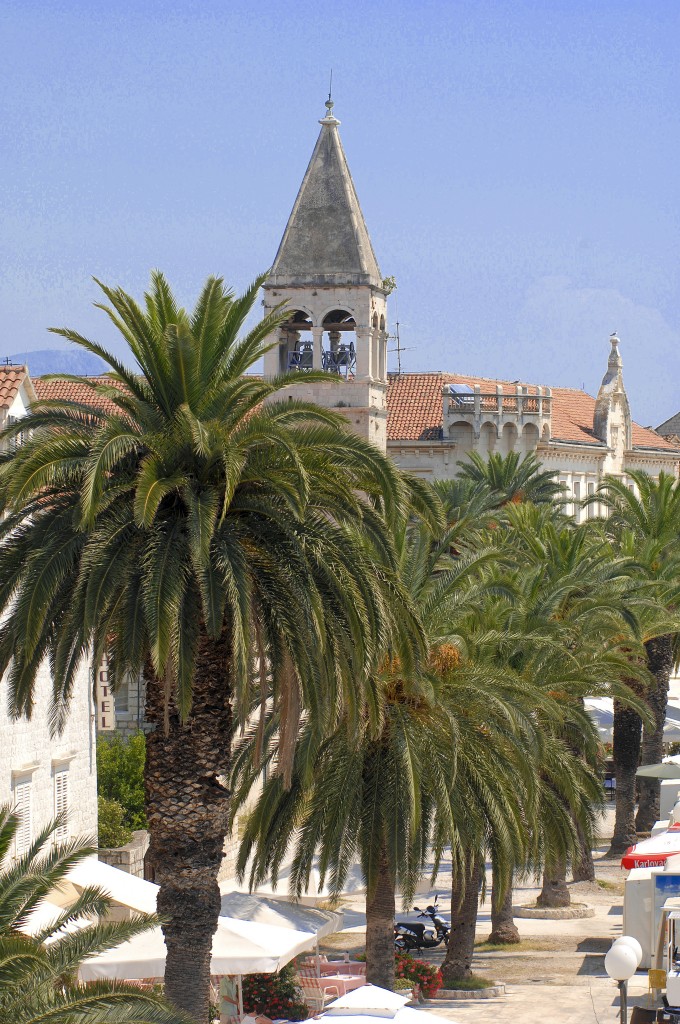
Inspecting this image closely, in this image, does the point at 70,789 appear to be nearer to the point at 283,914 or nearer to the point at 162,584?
the point at 283,914

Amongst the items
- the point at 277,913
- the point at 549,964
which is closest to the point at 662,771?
the point at 549,964

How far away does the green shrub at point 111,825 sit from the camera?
94.8 ft

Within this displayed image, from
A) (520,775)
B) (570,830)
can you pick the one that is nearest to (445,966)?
(570,830)

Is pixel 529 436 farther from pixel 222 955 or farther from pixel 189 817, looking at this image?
pixel 189 817

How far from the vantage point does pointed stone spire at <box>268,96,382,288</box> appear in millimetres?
54625

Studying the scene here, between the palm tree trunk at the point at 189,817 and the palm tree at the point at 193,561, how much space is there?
20 mm

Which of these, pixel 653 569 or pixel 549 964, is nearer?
pixel 549 964

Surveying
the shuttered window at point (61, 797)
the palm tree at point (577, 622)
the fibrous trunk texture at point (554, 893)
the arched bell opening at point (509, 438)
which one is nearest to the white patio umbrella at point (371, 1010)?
the palm tree at point (577, 622)

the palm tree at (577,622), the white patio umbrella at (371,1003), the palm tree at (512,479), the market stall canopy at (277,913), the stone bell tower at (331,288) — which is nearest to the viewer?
the white patio umbrella at (371,1003)

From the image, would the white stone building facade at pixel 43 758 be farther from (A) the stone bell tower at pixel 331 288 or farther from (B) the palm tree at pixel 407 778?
Answer: (A) the stone bell tower at pixel 331 288

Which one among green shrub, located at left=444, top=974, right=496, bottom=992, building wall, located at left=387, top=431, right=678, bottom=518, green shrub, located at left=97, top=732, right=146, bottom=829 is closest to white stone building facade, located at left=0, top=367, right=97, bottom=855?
green shrub, located at left=97, top=732, right=146, bottom=829

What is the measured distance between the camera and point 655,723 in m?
36.2

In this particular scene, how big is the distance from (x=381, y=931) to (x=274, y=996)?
1694mm

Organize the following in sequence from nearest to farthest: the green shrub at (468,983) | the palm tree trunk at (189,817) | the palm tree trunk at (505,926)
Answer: the palm tree trunk at (189,817)
the green shrub at (468,983)
the palm tree trunk at (505,926)
